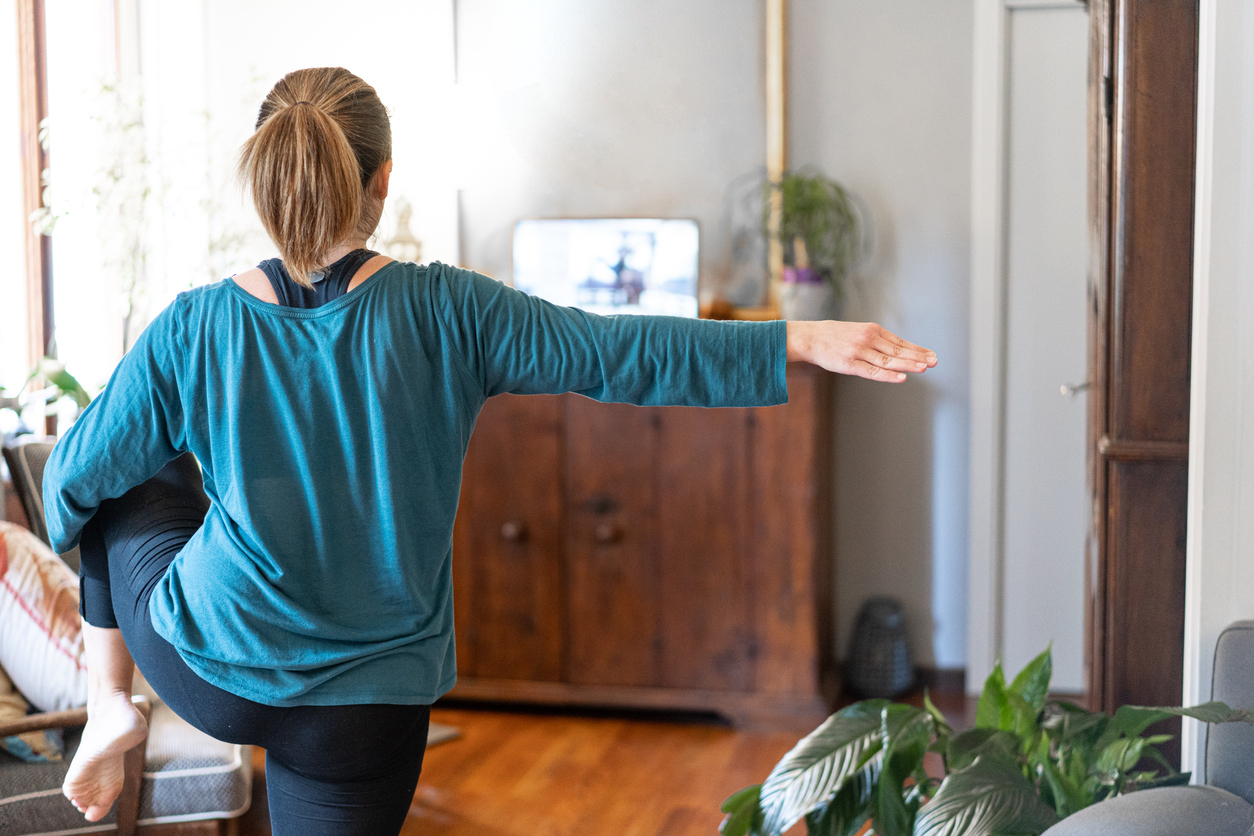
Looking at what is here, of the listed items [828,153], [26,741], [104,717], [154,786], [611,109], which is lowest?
[154,786]

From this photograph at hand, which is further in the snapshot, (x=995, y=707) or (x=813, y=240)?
(x=813, y=240)

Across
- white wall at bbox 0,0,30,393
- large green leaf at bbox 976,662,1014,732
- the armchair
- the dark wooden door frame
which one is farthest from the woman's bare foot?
white wall at bbox 0,0,30,393

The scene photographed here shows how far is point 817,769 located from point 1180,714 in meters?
0.48

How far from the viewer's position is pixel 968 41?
10.5 feet

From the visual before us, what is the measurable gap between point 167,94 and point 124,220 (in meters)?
0.80

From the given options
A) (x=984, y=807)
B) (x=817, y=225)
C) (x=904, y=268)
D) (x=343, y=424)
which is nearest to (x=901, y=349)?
(x=343, y=424)

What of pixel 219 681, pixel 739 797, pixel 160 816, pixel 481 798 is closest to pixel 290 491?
pixel 219 681

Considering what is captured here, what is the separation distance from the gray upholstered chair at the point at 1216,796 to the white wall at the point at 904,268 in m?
1.91

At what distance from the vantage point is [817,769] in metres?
1.59

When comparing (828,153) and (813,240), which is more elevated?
(828,153)

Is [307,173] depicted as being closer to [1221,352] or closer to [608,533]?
[1221,352]

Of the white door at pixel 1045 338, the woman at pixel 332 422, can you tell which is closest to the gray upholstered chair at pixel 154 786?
the woman at pixel 332 422

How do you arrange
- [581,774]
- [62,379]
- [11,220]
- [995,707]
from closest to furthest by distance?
[995,707]
[62,379]
[581,774]
[11,220]

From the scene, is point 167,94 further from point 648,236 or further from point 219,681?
point 219,681
